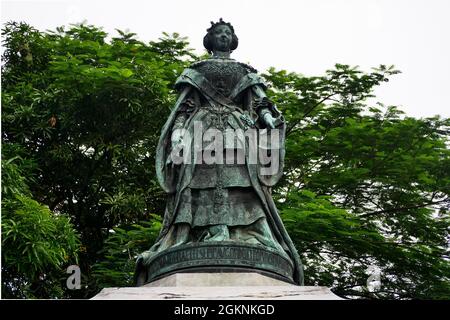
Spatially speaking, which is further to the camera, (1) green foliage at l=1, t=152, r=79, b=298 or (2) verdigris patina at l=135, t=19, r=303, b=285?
(1) green foliage at l=1, t=152, r=79, b=298

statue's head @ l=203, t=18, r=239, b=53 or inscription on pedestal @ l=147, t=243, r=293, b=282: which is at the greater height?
statue's head @ l=203, t=18, r=239, b=53

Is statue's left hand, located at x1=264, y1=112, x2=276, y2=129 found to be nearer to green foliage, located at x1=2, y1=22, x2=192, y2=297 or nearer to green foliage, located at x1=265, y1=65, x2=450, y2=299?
green foliage, located at x1=265, y1=65, x2=450, y2=299

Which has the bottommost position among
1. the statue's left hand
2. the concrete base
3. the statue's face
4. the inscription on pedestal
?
the concrete base

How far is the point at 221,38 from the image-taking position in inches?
456

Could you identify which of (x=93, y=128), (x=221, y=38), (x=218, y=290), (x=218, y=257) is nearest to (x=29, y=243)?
(x=93, y=128)

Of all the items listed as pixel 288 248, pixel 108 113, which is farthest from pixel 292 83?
pixel 288 248

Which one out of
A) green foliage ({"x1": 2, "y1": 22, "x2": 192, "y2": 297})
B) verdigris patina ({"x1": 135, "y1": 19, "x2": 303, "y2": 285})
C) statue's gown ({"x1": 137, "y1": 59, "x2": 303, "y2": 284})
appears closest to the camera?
verdigris patina ({"x1": 135, "y1": 19, "x2": 303, "y2": 285})

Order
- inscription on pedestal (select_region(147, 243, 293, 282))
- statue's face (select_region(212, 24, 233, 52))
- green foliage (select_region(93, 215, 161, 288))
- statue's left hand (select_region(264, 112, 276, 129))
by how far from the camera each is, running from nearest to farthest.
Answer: inscription on pedestal (select_region(147, 243, 293, 282))
statue's left hand (select_region(264, 112, 276, 129))
statue's face (select_region(212, 24, 233, 52))
green foliage (select_region(93, 215, 161, 288))

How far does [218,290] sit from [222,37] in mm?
3453

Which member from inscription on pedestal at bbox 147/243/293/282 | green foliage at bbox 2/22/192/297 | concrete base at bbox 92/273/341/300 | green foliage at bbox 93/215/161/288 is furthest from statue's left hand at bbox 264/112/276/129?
green foliage at bbox 2/22/192/297

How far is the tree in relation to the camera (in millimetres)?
16812

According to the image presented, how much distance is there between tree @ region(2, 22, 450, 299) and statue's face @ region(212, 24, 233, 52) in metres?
4.96

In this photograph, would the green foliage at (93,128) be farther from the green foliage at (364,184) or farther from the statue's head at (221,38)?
the statue's head at (221,38)

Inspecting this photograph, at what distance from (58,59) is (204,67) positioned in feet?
24.6
